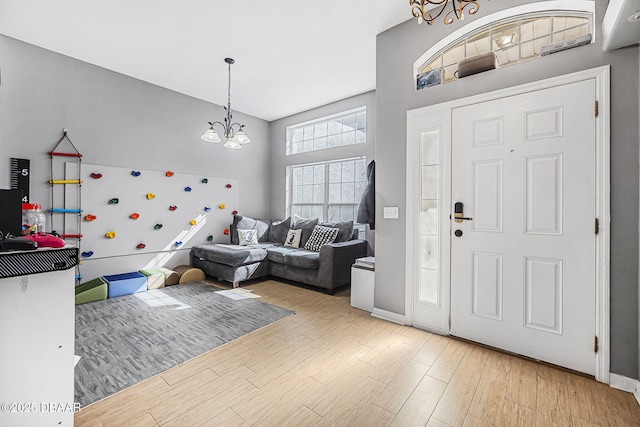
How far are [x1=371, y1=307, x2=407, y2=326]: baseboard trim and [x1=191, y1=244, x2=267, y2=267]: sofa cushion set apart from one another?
2.01m

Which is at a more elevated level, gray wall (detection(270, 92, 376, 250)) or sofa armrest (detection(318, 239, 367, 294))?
gray wall (detection(270, 92, 376, 250))

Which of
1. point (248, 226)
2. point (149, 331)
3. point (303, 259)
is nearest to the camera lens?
point (149, 331)

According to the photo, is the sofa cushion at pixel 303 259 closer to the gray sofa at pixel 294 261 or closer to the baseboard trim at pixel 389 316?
the gray sofa at pixel 294 261

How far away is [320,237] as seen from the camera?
14.5 ft

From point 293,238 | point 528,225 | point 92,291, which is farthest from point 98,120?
point 528,225

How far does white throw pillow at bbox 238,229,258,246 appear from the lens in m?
4.82

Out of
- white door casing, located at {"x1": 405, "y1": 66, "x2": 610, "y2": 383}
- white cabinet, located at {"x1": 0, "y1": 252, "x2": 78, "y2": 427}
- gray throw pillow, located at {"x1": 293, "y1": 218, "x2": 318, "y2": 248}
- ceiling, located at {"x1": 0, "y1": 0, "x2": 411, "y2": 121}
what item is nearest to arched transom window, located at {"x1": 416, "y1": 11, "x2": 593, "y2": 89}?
white door casing, located at {"x1": 405, "y1": 66, "x2": 610, "y2": 383}

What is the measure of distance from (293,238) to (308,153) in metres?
1.68

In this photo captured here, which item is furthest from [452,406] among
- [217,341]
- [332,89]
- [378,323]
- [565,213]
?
[332,89]

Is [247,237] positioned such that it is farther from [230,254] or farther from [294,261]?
[294,261]

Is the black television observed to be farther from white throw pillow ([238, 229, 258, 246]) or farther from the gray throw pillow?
the gray throw pillow

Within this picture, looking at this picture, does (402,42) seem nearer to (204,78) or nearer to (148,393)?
(204,78)

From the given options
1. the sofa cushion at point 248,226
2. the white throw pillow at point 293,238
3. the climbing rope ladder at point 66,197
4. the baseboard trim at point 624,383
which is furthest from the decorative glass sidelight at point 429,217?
the climbing rope ladder at point 66,197

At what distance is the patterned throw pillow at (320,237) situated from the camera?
429cm
